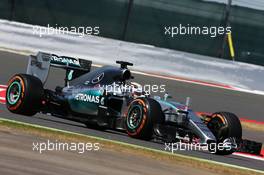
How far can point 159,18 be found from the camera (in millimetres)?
→ 20375

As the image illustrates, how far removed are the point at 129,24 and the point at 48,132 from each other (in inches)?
388

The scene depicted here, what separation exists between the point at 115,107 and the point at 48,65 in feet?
4.74

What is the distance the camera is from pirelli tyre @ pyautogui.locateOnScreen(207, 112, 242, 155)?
11.8 m

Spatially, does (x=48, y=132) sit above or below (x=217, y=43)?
below

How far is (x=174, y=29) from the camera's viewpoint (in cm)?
2041

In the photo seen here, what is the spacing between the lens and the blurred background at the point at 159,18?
66.0 ft

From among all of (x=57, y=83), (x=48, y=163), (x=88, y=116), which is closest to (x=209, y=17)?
(x=57, y=83)

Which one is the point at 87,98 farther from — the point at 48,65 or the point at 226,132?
the point at 226,132

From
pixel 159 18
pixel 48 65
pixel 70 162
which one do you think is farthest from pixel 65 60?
pixel 159 18

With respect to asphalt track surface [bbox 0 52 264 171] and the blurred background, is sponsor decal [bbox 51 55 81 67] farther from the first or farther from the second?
the blurred background

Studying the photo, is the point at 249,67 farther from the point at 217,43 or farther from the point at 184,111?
the point at 184,111

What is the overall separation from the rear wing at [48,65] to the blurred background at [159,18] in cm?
741

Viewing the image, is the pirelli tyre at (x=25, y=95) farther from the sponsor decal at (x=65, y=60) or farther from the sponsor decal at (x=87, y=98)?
the sponsor decal at (x=65, y=60)

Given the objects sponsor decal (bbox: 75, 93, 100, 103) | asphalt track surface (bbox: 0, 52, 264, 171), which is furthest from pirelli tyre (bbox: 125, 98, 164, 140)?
asphalt track surface (bbox: 0, 52, 264, 171)
